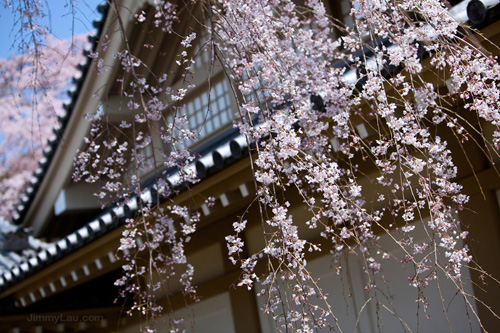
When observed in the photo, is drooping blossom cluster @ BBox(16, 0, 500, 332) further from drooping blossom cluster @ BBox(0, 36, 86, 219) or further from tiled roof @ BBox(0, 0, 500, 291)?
drooping blossom cluster @ BBox(0, 36, 86, 219)

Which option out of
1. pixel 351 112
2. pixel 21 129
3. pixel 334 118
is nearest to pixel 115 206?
pixel 351 112

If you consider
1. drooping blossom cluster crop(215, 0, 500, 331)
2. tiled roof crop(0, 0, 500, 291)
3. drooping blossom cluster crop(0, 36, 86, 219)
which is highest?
drooping blossom cluster crop(0, 36, 86, 219)

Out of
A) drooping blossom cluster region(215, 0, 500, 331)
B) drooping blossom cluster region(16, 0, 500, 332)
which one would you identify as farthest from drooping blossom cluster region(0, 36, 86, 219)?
drooping blossom cluster region(215, 0, 500, 331)

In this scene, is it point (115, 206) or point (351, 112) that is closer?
point (351, 112)

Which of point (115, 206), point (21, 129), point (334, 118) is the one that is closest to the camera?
point (334, 118)

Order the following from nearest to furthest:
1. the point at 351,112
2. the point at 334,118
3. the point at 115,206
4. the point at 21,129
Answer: the point at 334,118 < the point at 351,112 < the point at 115,206 < the point at 21,129

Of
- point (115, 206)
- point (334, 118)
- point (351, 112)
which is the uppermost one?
point (115, 206)

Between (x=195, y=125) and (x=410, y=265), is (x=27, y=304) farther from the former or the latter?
(x=410, y=265)

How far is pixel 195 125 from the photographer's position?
→ 7.32 m

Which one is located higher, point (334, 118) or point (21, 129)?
point (21, 129)

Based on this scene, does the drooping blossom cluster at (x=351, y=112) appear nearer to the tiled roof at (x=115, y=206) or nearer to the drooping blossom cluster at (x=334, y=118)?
the drooping blossom cluster at (x=334, y=118)

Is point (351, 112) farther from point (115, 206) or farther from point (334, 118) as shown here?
point (115, 206)

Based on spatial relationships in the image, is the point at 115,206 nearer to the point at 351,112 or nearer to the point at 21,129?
the point at 351,112

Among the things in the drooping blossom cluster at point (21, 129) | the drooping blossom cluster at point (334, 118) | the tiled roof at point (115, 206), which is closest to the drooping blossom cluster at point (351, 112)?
the drooping blossom cluster at point (334, 118)
